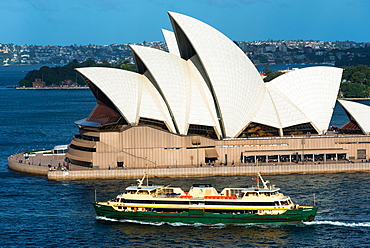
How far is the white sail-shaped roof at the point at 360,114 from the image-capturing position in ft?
256

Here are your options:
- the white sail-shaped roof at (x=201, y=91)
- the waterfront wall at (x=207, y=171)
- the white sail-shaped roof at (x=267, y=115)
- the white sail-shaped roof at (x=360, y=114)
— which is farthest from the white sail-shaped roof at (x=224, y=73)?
the white sail-shaped roof at (x=360, y=114)

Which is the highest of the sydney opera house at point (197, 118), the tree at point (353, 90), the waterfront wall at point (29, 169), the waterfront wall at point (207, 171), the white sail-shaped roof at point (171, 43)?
the tree at point (353, 90)

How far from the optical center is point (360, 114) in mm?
78812

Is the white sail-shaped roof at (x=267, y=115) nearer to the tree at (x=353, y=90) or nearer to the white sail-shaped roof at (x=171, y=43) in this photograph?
the white sail-shaped roof at (x=171, y=43)

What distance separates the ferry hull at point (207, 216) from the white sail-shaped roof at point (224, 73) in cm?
2388

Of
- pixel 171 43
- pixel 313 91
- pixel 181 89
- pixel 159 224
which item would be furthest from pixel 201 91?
pixel 159 224

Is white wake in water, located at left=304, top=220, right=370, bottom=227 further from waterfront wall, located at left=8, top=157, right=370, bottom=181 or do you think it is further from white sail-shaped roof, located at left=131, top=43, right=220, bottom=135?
white sail-shaped roof, located at left=131, top=43, right=220, bottom=135

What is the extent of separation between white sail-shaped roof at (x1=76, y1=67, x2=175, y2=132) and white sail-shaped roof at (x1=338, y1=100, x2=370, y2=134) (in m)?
19.9

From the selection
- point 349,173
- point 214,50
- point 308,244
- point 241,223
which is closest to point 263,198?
point 241,223

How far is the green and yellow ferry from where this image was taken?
174 feet

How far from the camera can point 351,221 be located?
5306cm

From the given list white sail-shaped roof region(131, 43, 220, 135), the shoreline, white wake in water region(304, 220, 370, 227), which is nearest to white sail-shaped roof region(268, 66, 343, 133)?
the shoreline

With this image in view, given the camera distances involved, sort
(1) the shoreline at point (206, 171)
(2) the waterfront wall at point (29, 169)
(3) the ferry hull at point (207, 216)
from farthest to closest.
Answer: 1. (2) the waterfront wall at point (29, 169)
2. (1) the shoreline at point (206, 171)
3. (3) the ferry hull at point (207, 216)

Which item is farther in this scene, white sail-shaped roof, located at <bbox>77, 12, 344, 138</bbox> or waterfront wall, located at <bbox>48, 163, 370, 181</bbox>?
white sail-shaped roof, located at <bbox>77, 12, 344, 138</bbox>
